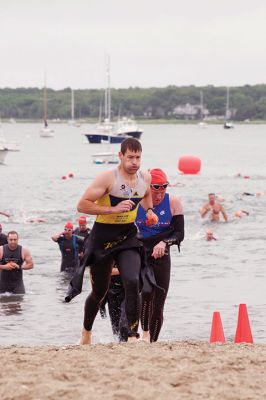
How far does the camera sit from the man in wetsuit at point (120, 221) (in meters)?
8.43

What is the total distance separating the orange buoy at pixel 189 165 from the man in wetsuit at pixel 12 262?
144ft

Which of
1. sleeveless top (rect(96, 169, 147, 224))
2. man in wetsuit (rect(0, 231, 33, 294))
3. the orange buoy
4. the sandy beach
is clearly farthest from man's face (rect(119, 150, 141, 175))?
the orange buoy

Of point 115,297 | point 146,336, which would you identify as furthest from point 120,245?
point 115,297

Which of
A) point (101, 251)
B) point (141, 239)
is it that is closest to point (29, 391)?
point (101, 251)

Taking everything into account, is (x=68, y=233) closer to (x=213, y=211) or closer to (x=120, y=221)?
(x=120, y=221)

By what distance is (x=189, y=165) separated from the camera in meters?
61.2

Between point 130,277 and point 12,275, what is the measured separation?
334 inches

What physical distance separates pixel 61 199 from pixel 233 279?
80.2 ft

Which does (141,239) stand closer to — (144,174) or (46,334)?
(144,174)

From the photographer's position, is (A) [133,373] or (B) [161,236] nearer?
(A) [133,373]

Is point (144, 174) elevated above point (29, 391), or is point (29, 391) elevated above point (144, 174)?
point (144, 174)

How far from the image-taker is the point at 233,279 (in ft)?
65.2

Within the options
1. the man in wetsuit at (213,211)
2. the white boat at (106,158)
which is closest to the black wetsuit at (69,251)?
the man in wetsuit at (213,211)

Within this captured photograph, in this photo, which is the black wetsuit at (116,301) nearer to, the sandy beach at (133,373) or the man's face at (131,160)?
the sandy beach at (133,373)
